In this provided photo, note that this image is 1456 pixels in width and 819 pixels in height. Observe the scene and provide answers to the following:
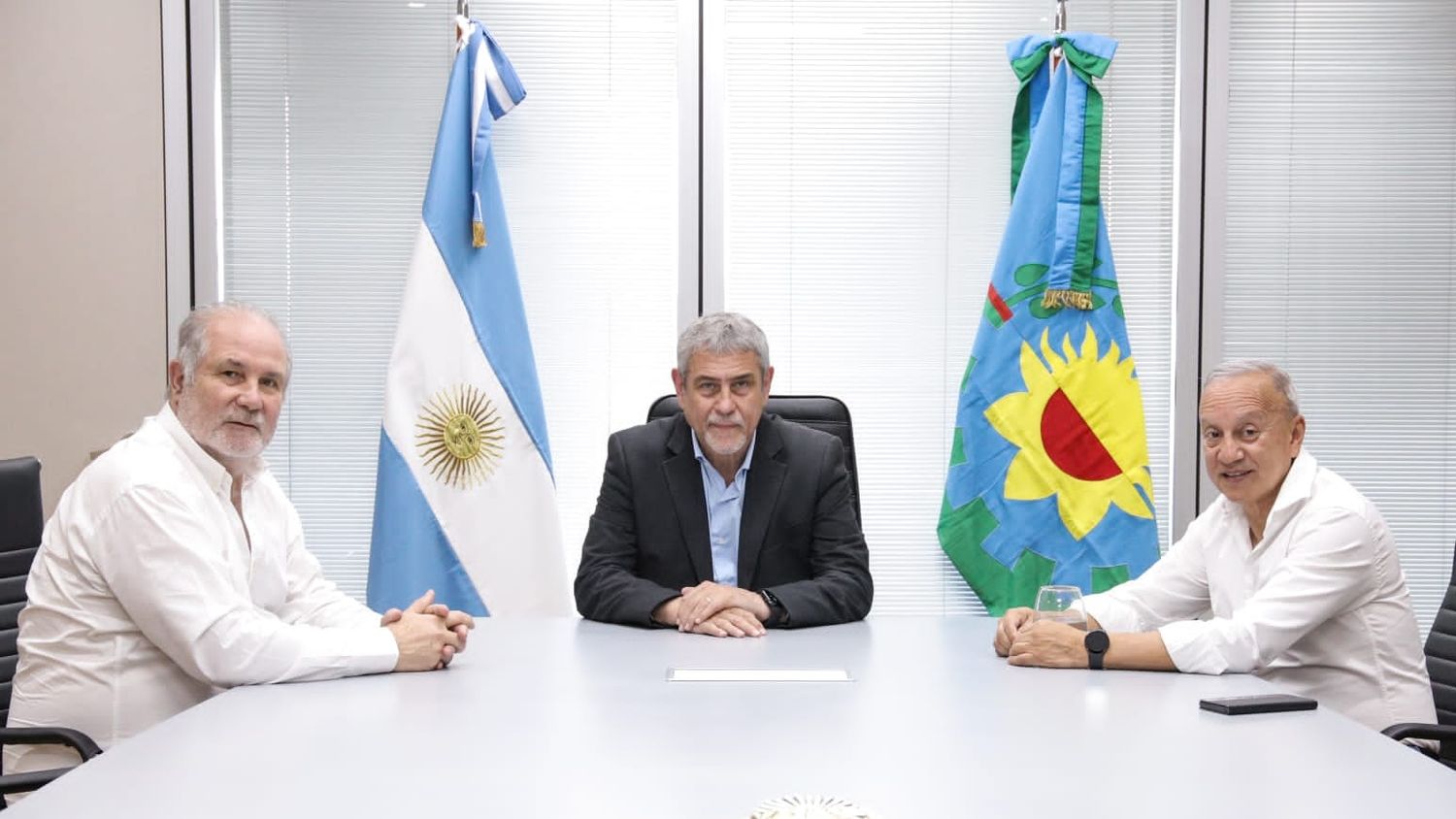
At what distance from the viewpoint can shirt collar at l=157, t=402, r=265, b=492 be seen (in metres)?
2.44

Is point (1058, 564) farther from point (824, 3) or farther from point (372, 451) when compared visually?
point (372, 451)

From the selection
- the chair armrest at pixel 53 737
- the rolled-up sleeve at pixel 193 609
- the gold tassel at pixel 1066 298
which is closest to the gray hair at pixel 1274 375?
the gold tassel at pixel 1066 298

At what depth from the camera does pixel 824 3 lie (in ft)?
14.0

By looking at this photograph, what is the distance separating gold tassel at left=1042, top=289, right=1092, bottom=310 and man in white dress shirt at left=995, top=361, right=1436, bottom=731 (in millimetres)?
1224

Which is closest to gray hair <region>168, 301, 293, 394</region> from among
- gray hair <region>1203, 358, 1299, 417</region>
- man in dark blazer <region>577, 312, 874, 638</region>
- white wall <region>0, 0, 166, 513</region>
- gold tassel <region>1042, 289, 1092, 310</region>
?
man in dark blazer <region>577, 312, 874, 638</region>

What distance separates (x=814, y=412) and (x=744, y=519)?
1.52ft

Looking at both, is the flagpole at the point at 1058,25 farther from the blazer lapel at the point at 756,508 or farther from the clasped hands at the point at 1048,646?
the clasped hands at the point at 1048,646

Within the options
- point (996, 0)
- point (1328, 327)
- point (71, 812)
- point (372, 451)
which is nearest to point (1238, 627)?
point (71, 812)

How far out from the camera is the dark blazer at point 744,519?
3135mm

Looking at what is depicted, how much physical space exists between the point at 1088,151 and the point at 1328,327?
1.08 m

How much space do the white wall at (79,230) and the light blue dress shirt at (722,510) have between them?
2.06 m

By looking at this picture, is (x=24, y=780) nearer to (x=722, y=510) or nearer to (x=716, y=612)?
(x=716, y=612)

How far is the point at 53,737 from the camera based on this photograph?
2.14 metres

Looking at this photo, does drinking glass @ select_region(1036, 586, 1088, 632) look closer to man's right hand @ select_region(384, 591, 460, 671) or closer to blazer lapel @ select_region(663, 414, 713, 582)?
blazer lapel @ select_region(663, 414, 713, 582)
